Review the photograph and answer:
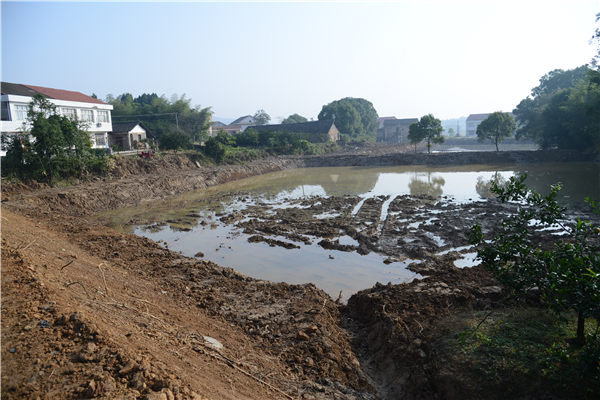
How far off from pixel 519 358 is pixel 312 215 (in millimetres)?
12658

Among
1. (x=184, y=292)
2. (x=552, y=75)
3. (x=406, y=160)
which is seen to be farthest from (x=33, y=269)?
(x=552, y=75)

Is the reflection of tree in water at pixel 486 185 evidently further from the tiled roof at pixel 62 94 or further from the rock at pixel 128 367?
the tiled roof at pixel 62 94

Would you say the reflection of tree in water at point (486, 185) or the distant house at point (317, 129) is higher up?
the distant house at point (317, 129)

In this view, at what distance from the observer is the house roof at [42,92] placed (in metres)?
26.8

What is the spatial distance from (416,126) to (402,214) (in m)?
31.0

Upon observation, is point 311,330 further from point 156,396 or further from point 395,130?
point 395,130

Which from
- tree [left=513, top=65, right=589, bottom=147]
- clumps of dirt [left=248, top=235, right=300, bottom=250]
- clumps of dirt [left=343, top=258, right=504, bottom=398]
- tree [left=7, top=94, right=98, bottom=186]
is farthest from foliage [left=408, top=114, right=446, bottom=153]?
clumps of dirt [left=343, top=258, right=504, bottom=398]

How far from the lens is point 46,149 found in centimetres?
1927

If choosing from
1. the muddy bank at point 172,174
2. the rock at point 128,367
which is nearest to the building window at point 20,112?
the muddy bank at point 172,174

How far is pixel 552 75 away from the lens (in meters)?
56.5

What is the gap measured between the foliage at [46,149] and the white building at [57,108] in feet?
5.95

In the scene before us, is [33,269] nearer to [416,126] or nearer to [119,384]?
[119,384]

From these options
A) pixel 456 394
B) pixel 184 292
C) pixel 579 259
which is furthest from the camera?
pixel 184 292

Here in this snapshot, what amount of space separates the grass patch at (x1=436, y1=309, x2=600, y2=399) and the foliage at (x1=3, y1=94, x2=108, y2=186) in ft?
73.5
